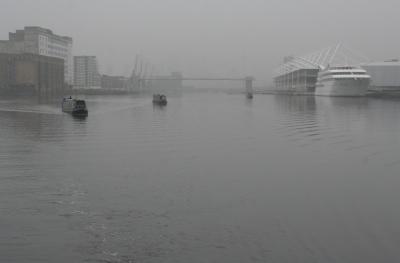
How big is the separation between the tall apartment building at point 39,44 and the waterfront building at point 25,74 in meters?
13.8

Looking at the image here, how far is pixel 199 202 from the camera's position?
10164mm

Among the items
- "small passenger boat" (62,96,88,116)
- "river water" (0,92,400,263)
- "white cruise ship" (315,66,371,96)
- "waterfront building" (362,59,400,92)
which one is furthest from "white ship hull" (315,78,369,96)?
"river water" (0,92,400,263)

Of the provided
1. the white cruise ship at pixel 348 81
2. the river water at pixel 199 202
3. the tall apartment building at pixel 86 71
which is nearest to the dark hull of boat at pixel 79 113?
the river water at pixel 199 202

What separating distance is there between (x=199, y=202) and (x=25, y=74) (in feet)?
342

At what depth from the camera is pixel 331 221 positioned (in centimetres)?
887

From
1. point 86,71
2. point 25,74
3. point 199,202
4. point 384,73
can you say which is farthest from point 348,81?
point 86,71

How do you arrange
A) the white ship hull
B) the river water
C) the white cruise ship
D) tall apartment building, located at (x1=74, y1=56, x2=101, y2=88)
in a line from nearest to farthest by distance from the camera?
the river water
the white cruise ship
the white ship hull
tall apartment building, located at (x1=74, y1=56, x2=101, y2=88)

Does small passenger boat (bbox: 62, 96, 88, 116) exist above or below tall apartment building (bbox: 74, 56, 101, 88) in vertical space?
below

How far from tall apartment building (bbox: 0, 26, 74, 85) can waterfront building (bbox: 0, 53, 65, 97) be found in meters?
13.8

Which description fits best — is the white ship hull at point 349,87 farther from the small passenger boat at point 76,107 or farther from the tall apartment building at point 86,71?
the tall apartment building at point 86,71

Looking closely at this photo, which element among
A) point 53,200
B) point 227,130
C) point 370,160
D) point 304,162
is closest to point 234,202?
point 53,200

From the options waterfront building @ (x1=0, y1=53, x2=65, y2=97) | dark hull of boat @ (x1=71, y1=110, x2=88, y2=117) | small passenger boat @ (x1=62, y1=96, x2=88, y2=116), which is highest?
waterfront building @ (x1=0, y1=53, x2=65, y2=97)

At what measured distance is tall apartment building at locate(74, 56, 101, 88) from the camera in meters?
174

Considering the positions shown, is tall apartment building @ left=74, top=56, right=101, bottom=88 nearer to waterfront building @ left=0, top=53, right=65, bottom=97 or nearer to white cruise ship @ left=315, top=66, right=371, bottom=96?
waterfront building @ left=0, top=53, right=65, bottom=97
